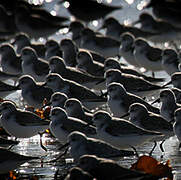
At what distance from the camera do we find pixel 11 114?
9.95 m

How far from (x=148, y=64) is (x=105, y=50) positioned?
2.29 meters

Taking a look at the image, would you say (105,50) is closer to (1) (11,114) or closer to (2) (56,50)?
(2) (56,50)

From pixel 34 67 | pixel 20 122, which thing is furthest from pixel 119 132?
pixel 34 67

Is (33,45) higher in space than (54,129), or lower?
higher

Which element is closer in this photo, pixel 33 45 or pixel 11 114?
pixel 11 114

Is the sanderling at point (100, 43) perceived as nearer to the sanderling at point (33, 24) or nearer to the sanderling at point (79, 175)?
the sanderling at point (33, 24)

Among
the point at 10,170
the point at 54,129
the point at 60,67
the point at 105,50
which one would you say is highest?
the point at 105,50

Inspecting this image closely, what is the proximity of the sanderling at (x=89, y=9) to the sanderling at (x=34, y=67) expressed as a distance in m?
1.36

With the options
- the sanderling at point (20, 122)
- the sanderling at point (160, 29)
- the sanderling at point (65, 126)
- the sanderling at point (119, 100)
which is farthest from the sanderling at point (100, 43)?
the sanderling at point (65, 126)

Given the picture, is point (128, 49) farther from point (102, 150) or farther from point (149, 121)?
point (102, 150)

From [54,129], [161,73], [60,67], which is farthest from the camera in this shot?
[161,73]

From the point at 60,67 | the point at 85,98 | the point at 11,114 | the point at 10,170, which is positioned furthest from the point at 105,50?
the point at 10,170

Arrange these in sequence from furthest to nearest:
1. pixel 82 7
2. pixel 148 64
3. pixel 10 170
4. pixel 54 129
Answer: pixel 148 64, pixel 82 7, pixel 54 129, pixel 10 170

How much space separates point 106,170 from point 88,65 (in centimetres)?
759
